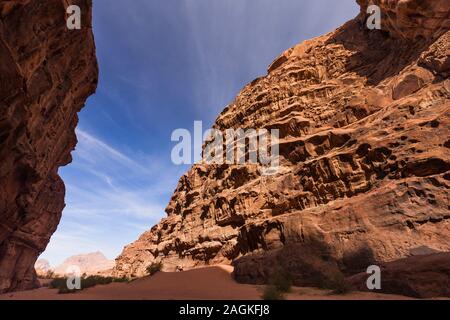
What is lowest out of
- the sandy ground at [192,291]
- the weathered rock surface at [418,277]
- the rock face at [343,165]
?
the sandy ground at [192,291]

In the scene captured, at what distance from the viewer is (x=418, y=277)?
869cm

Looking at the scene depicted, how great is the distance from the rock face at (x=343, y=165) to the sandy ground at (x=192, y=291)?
5.60 feet

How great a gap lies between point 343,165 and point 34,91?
16874mm

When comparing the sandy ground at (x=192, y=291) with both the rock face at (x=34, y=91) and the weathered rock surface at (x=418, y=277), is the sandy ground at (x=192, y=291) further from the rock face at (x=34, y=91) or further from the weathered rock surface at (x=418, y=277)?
the rock face at (x=34, y=91)

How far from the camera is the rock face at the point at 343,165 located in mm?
12289

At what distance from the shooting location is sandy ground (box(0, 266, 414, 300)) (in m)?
9.82

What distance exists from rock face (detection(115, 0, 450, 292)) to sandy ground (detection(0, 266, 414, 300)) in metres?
1.71

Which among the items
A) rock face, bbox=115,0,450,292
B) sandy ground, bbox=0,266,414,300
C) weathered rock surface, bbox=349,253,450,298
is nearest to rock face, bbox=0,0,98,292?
sandy ground, bbox=0,266,414,300

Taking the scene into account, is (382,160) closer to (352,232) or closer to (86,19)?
(352,232)

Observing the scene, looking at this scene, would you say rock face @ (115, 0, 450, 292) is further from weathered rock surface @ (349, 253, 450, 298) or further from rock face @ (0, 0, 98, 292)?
rock face @ (0, 0, 98, 292)

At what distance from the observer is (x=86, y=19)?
1622cm

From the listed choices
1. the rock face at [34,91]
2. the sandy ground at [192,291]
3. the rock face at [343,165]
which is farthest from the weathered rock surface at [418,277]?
the rock face at [34,91]
